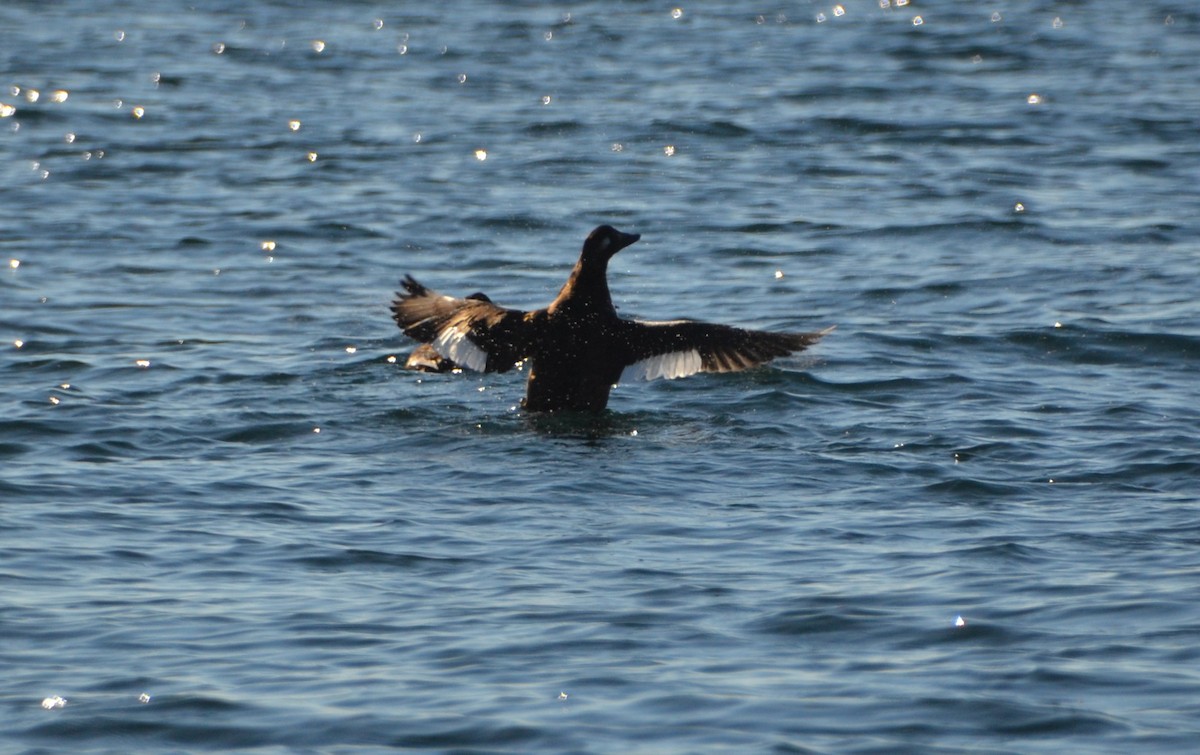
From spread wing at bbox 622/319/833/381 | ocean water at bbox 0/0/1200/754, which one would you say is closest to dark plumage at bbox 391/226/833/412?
spread wing at bbox 622/319/833/381

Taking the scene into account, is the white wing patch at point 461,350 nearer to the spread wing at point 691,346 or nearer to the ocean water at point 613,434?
the ocean water at point 613,434

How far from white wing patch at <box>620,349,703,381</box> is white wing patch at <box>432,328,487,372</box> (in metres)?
0.82

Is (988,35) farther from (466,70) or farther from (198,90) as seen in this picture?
(198,90)

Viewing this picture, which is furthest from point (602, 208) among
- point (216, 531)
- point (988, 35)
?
point (988, 35)

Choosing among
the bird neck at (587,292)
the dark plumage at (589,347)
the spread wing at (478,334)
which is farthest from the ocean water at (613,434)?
the bird neck at (587,292)

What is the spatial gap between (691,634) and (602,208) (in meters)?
11.0

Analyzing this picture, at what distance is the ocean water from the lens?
6.50 metres

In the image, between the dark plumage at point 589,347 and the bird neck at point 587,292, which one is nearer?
the dark plumage at point 589,347

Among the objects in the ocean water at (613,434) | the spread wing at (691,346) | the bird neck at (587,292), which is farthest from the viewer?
the bird neck at (587,292)

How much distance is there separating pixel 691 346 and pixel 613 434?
0.72 metres

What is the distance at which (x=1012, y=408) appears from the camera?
10.8 m

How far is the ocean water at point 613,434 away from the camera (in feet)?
21.3

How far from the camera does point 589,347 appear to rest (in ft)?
35.1

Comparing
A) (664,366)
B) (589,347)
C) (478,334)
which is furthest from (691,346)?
(478,334)
